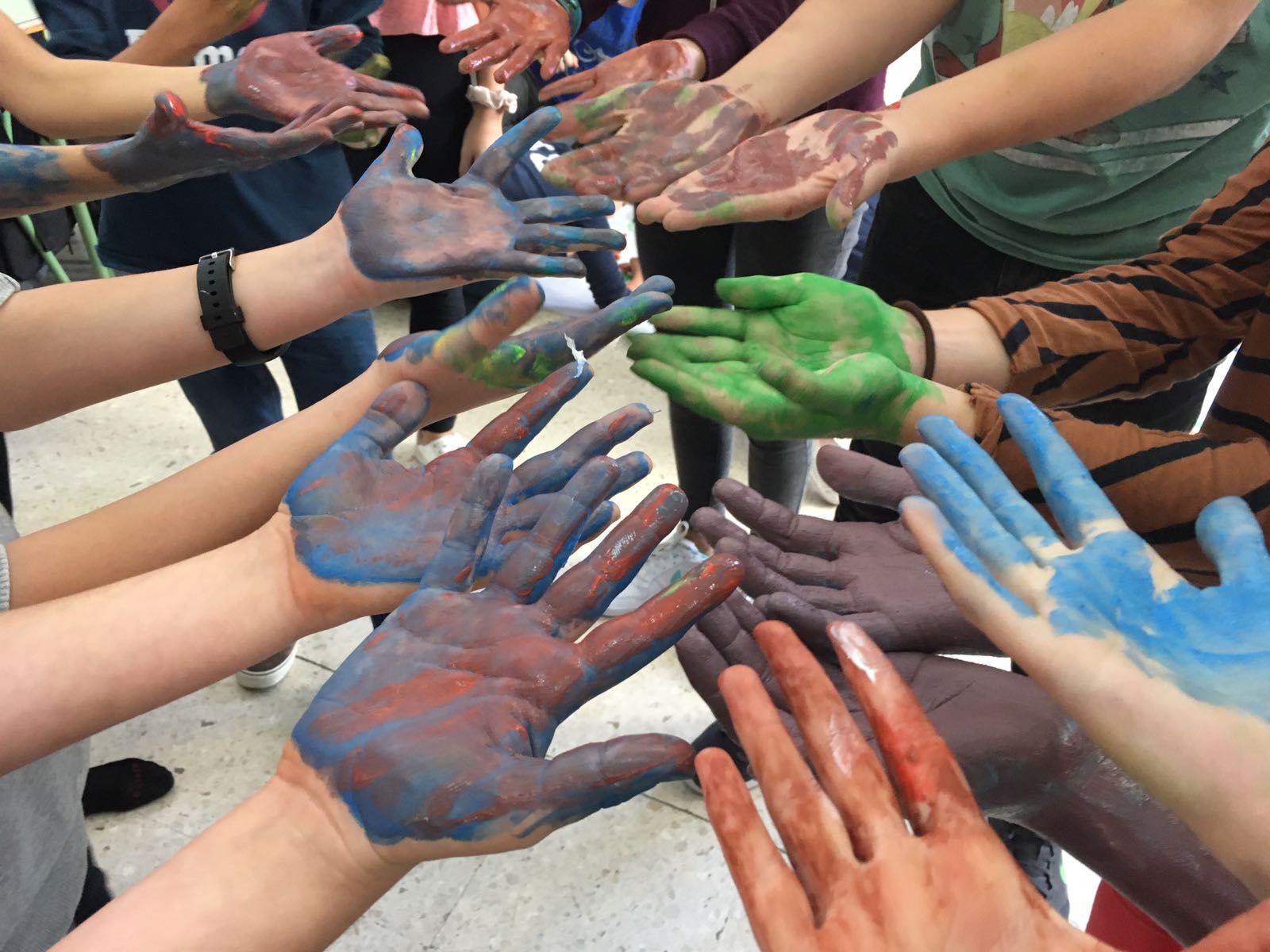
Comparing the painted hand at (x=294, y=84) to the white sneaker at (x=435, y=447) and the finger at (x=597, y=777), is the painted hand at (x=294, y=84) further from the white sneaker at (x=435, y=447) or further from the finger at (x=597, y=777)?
the white sneaker at (x=435, y=447)

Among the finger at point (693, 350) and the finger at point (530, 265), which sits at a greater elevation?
the finger at point (530, 265)

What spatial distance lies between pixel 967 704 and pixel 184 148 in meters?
1.05

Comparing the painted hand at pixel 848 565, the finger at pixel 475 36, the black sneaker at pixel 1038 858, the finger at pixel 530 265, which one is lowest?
the black sneaker at pixel 1038 858

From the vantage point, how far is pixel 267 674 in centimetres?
158

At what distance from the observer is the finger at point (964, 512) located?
0.62 metres

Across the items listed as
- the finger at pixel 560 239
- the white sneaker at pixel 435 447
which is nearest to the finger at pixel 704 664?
the finger at pixel 560 239

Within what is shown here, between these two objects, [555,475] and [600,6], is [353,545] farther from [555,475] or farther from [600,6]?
[600,6]

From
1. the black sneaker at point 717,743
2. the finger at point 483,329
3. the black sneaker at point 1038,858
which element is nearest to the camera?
the finger at point 483,329

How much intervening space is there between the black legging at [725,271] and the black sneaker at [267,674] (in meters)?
0.84

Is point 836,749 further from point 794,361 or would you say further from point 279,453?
point 279,453

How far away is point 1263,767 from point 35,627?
0.86 metres

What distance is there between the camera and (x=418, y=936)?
49.9 inches

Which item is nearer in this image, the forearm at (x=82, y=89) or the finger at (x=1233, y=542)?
the finger at (x=1233, y=542)

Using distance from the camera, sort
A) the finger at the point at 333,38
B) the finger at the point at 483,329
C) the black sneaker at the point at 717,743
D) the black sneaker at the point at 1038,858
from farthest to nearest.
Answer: the black sneaker at the point at 717,743, the finger at the point at 333,38, the black sneaker at the point at 1038,858, the finger at the point at 483,329
